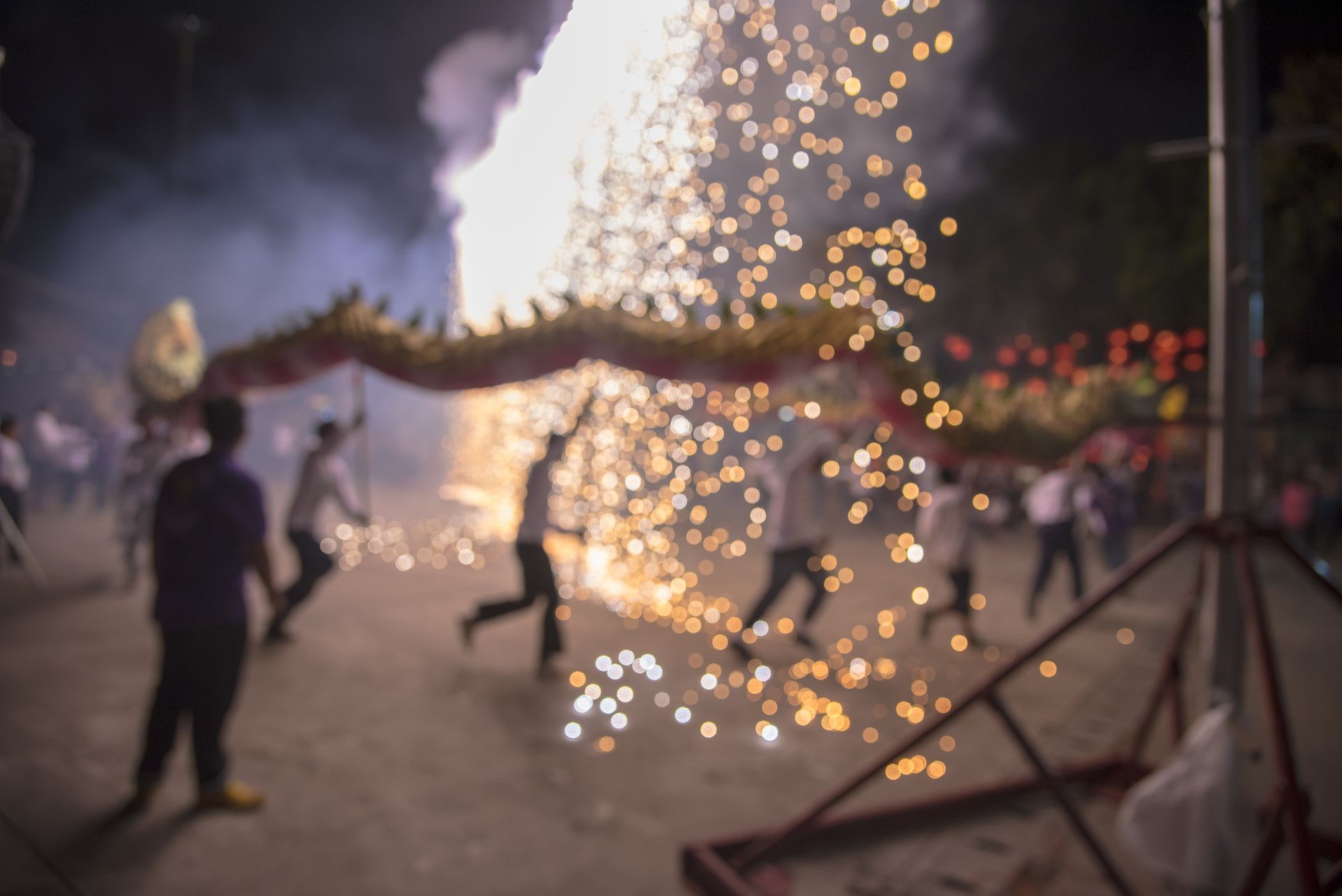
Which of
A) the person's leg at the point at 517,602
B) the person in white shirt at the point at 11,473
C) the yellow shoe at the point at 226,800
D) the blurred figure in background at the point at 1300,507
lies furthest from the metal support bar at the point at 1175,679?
the blurred figure in background at the point at 1300,507

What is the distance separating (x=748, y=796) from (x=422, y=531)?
8466 mm

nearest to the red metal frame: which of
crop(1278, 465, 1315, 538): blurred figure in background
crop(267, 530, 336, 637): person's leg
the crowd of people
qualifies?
the crowd of people

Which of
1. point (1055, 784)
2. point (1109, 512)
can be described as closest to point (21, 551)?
point (1055, 784)

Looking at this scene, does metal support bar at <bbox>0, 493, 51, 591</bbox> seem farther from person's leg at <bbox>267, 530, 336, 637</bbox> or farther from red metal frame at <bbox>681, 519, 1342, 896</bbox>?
red metal frame at <bbox>681, 519, 1342, 896</bbox>

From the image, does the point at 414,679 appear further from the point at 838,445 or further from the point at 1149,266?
the point at 1149,266

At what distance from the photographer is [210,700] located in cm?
321

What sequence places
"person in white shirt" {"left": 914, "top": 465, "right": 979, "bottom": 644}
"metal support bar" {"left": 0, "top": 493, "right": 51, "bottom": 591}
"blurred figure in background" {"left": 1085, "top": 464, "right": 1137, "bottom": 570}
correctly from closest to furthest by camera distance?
"metal support bar" {"left": 0, "top": 493, "right": 51, "bottom": 591}, "person in white shirt" {"left": 914, "top": 465, "right": 979, "bottom": 644}, "blurred figure in background" {"left": 1085, "top": 464, "right": 1137, "bottom": 570}

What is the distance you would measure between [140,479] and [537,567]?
378 cm

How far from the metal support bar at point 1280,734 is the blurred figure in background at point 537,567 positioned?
3541 millimetres

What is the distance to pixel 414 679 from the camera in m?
4.93

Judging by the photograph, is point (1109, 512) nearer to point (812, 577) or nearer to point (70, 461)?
point (812, 577)

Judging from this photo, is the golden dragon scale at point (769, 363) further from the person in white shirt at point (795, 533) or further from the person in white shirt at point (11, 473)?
the person in white shirt at point (11, 473)

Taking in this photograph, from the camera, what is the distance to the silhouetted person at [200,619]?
318 cm

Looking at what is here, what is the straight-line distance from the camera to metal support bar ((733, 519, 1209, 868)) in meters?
2.60
